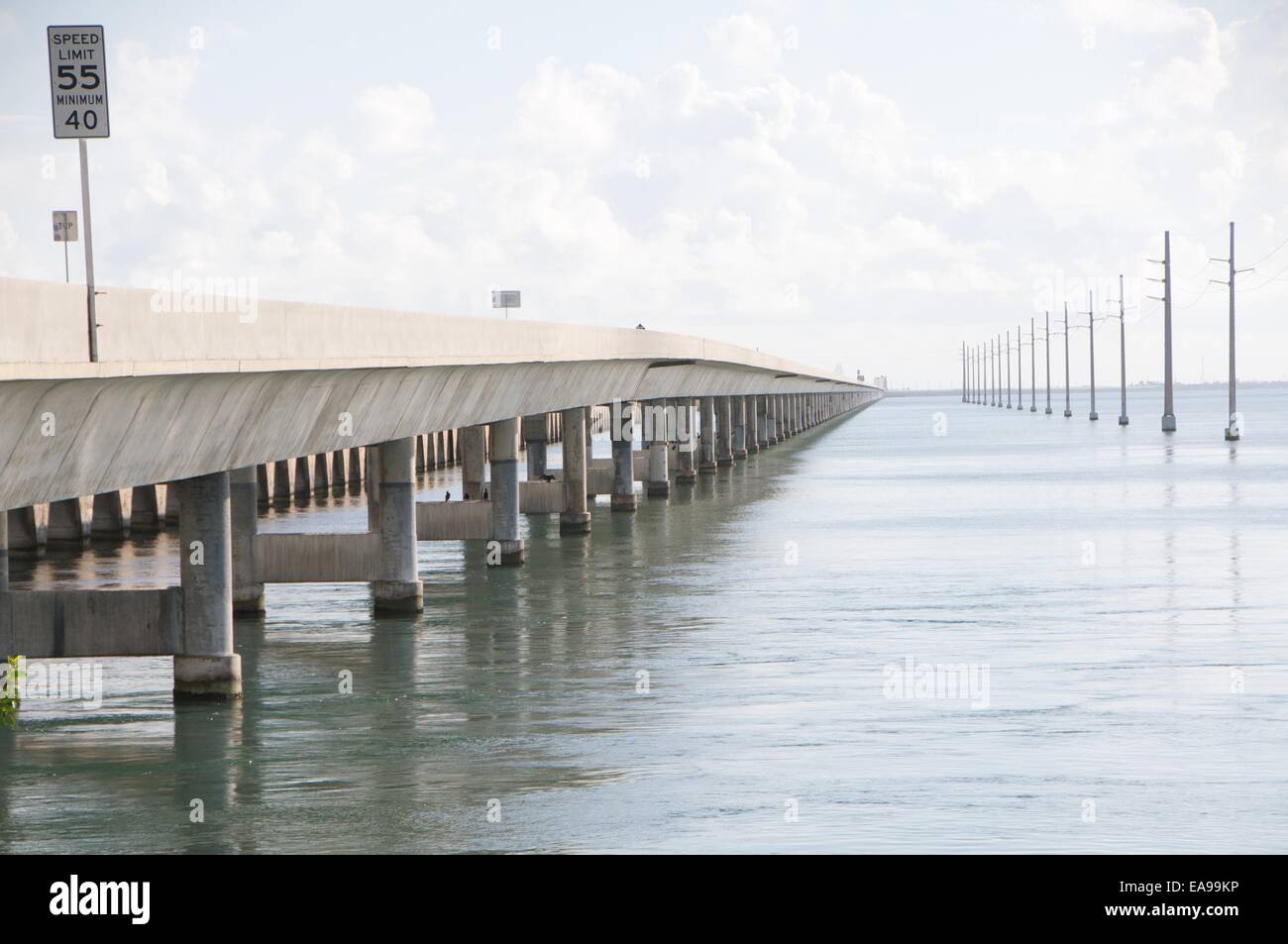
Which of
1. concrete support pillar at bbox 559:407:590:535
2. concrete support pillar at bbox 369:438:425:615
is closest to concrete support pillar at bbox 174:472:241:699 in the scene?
concrete support pillar at bbox 369:438:425:615

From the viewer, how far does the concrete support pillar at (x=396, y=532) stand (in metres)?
32.4

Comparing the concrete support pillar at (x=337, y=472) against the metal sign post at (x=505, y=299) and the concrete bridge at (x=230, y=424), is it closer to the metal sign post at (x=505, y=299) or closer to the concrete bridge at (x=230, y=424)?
the concrete bridge at (x=230, y=424)

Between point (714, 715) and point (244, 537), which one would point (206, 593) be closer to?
point (714, 715)

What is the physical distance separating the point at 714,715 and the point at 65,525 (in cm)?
3252

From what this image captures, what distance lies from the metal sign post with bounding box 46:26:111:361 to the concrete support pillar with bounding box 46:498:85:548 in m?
36.6

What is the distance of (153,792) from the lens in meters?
19.8

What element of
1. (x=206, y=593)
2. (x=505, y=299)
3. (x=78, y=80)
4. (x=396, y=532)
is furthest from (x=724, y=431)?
(x=78, y=80)

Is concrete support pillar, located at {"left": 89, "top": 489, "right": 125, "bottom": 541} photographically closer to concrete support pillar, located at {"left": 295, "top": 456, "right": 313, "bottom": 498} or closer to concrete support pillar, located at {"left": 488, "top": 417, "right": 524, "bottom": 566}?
concrete support pillar, located at {"left": 488, "top": 417, "right": 524, "bottom": 566}

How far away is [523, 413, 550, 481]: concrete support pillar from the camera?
2414 inches

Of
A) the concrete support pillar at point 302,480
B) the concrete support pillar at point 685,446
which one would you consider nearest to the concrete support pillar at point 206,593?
the concrete support pillar at point 302,480

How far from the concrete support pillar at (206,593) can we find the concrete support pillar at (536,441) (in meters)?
33.9
